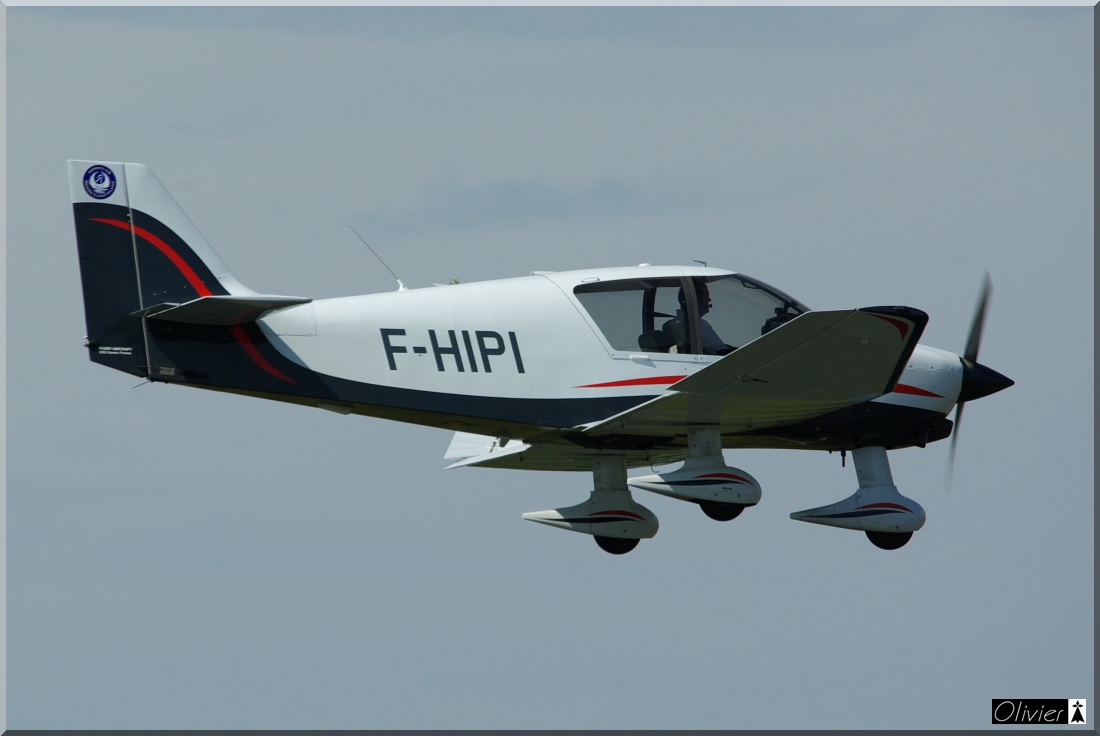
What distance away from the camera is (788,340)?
13.3m

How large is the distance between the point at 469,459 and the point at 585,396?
407cm

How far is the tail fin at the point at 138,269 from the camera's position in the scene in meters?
13.9

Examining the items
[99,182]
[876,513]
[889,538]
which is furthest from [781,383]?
[99,182]

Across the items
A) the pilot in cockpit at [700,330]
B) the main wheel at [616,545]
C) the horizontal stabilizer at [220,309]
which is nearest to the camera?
the horizontal stabilizer at [220,309]

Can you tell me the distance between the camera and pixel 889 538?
1620cm

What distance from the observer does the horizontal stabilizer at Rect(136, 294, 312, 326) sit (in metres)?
13.9

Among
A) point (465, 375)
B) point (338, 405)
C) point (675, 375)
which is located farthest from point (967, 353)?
point (338, 405)

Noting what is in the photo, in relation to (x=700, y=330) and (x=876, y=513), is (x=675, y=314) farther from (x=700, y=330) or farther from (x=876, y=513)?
(x=876, y=513)


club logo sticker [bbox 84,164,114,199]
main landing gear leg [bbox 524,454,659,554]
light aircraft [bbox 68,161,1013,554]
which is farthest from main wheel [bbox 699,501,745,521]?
club logo sticker [bbox 84,164,114,199]

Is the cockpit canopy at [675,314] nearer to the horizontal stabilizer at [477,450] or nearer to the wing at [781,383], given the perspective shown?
the wing at [781,383]

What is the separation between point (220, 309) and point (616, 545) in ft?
18.1

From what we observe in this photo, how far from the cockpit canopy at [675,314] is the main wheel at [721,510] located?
5.14 ft

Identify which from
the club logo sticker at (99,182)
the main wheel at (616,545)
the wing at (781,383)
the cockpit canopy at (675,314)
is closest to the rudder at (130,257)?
the club logo sticker at (99,182)

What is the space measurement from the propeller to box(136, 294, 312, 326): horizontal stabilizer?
7.53m
